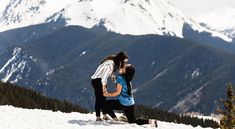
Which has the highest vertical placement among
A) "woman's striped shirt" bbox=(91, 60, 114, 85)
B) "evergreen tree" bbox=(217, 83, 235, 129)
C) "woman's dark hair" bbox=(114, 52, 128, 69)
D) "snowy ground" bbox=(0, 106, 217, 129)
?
"woman's dark hair" bbox=(114, 52, 128, 69)

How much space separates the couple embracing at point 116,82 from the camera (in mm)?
27047

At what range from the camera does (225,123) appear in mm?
42531

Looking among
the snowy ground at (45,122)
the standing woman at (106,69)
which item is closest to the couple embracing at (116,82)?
the standing woman at (106,69)

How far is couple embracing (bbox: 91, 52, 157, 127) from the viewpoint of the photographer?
1065 inches

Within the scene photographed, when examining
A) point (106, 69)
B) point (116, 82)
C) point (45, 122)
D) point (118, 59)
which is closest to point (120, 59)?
point (118, 59)

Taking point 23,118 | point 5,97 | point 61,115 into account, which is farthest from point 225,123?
point 5,97

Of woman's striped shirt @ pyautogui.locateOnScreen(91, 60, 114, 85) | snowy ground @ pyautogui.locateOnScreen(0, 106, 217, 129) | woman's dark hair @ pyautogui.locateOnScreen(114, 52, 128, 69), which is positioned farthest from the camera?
woman's striped shirt @ pyautogui.locateOnScreen(91, 60, 114, 85)

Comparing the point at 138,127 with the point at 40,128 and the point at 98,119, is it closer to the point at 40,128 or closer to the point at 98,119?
the point at 98,119

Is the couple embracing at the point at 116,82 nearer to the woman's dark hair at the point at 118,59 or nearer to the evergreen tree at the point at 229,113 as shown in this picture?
the woman's dark hair at the point at 118,59

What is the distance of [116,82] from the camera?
89.1 ft

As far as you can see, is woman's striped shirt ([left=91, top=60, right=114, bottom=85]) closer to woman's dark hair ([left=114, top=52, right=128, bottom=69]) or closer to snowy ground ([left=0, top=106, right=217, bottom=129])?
woman's dark hair ([left=114, top=52, right=128, bottom=69])

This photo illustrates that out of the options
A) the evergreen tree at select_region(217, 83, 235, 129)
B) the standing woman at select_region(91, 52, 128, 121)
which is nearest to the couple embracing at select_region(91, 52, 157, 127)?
the standing woman at select_region(91, 52, 128, 121)

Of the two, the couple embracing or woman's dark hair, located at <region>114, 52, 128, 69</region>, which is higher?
woman's dark hair, located at <region>114, 52, 128, 69</region>

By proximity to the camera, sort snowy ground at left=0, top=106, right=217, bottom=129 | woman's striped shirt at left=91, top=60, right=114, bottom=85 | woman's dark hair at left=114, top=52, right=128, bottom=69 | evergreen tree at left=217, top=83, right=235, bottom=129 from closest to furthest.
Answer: snowy ground at left=0, top=106, right=217, bottom=129
woman's dark hair at left=114, top=52, right=128, bottom=69
woman's striped shirt at left=91, top=60, right=114, bottom=85
evergreen tree at left=217, top=83, right=235, bottom=129
